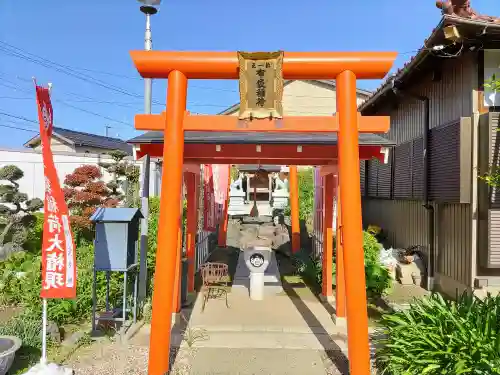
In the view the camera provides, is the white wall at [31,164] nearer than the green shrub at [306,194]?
Yes

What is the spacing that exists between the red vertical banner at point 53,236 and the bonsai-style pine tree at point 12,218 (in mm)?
6597

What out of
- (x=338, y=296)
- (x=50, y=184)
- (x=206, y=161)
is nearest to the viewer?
(x=50, y=184)

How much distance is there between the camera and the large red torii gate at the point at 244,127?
179 inches

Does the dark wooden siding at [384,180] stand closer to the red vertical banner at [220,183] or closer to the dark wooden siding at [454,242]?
the dark wooden siding at [454,242]

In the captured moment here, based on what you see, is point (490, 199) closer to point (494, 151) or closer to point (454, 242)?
point (494, 151)

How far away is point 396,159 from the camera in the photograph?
11.1m

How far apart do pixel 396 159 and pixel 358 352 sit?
7884 mm

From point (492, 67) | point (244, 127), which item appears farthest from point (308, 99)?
point (244, 127)

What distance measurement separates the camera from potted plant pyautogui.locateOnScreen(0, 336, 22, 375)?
4.02 metres

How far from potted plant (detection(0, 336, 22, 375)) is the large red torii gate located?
1509mm

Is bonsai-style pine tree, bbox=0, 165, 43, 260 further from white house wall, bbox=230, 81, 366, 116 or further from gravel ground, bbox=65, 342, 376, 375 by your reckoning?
white house wall, bbox=230, 81, 366, 116

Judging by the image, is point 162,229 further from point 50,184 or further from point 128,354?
point 128,354

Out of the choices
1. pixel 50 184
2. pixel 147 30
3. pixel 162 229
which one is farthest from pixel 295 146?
pixel 147 30

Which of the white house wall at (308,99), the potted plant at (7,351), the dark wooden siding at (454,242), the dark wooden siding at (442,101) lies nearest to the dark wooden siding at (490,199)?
the dark wooden siding at (454,242)
